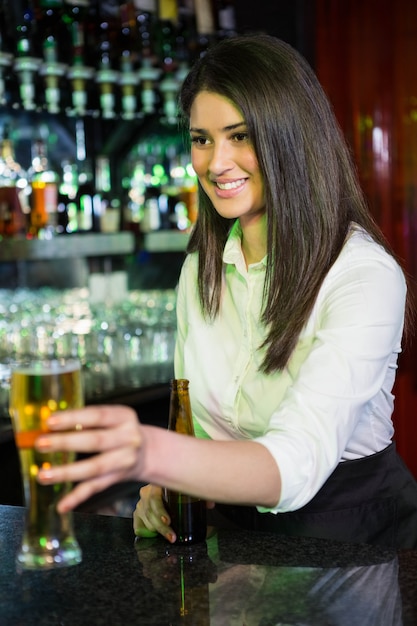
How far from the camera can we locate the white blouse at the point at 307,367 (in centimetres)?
128

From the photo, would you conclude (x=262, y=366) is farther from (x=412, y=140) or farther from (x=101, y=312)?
(x=412, y=140)

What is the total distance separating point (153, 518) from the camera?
55.3 inches

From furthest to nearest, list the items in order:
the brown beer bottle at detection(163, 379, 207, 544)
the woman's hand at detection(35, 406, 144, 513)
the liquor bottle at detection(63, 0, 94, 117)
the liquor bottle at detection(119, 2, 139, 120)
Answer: the liquor bottle at detection(119, 2, 139, 120) < the liquor bottle at detection(63, 0, 94, 117) < the brown beer bottle at detection(163, 379, 207, 544) < the woman's hand at detection(35, 406, 144, 513)

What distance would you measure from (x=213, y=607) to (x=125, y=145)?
335 centimetres

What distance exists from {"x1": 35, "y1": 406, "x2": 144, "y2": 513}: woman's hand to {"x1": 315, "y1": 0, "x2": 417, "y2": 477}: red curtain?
3648mm

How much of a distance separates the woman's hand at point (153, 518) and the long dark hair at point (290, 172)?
317mm

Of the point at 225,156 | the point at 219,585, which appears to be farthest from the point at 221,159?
the point at 219,585

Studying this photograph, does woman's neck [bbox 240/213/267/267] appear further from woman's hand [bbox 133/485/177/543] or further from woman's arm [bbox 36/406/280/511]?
woman's arm [bbox 36/406/280/511]

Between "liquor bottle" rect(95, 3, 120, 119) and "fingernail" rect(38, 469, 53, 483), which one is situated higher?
"liquor bottle" rect(95, 3, 120, 119)

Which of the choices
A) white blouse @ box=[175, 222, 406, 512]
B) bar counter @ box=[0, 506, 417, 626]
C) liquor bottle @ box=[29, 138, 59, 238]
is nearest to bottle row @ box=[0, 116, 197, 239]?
liquor bottle @ box=[29, 138, 59, 238]

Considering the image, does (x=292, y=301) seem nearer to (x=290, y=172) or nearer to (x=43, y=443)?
(x=290, y=172)

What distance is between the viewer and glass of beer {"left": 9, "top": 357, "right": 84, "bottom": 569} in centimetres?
102

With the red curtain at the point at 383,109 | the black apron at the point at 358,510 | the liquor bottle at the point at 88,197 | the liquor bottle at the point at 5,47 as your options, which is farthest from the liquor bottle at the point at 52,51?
the black apron at the point at 358,510

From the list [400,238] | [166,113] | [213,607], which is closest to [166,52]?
[166,113]
